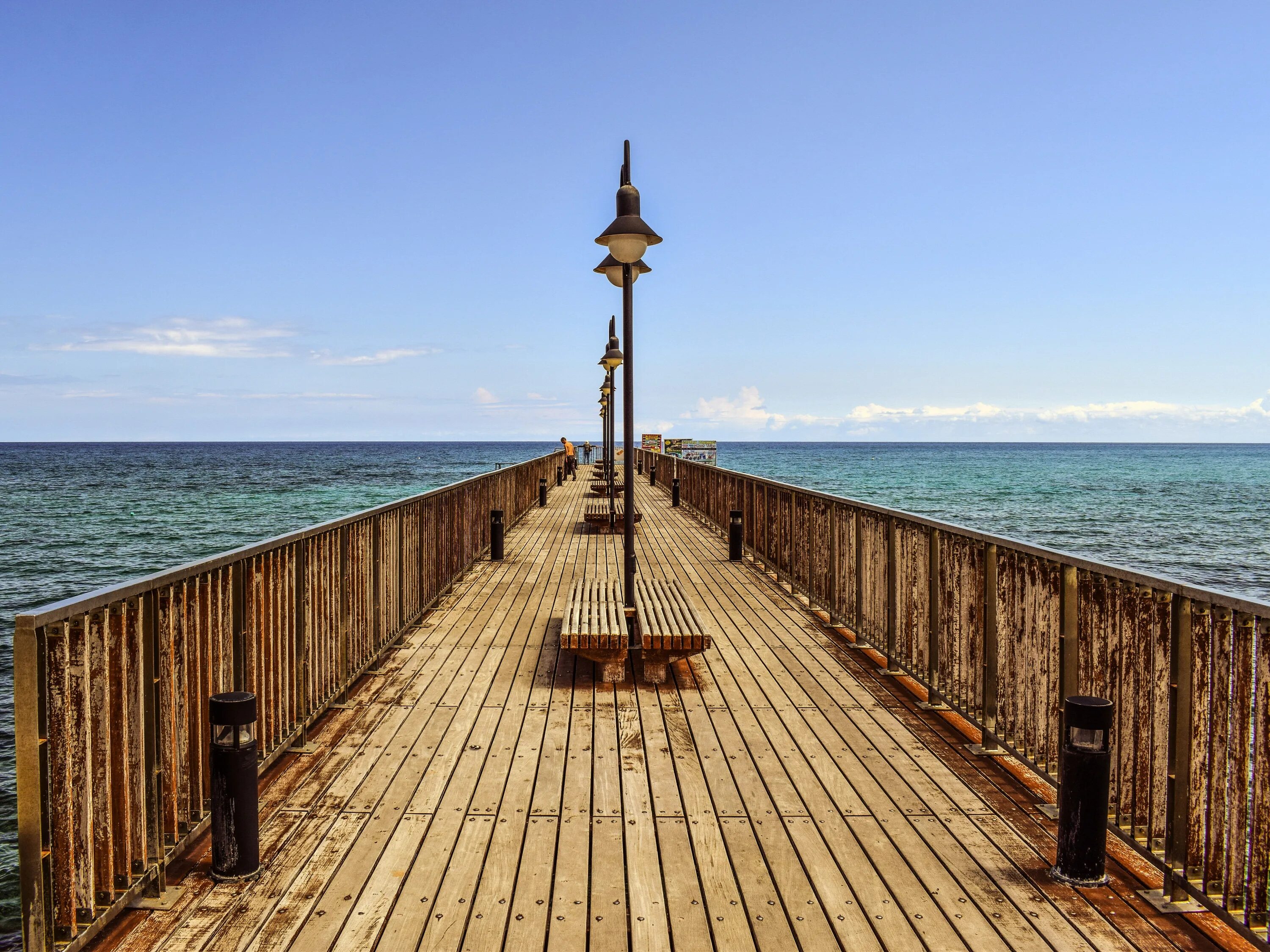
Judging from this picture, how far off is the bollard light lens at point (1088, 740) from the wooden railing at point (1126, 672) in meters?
0.21

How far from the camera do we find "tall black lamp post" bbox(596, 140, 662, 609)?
5.42 meters

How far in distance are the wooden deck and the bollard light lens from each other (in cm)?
53

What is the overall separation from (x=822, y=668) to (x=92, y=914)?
14.2 feet

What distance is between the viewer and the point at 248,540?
28.9m

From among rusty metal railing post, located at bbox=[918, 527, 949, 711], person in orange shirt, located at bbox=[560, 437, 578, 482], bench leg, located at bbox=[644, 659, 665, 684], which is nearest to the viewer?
rusty metal railing post, located at bbox=[918, 527, 949, 711]

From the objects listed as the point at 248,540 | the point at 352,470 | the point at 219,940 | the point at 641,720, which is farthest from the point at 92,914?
the point at 352,470

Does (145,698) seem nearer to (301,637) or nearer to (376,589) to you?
(301,637)

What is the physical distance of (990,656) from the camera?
13.2ft

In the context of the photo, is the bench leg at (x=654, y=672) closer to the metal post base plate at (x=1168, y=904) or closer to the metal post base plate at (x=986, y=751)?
the metal post base plate at (x=986, y=751)

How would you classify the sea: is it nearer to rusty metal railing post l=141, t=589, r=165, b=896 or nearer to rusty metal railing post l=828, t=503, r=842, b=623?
rusty metal railing post l=141, t=589, r=165, b=896

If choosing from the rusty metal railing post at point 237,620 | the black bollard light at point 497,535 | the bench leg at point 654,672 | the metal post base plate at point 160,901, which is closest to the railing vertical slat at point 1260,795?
the bench leg at point 654,672

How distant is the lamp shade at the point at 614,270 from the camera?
6926 millimetres

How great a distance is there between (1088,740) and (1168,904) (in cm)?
60

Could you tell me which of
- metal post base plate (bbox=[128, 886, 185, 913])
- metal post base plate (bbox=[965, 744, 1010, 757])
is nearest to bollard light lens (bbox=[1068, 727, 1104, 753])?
metal post base plate (bbox=[965, 744, 1010, 757])
